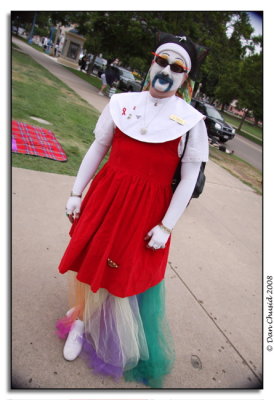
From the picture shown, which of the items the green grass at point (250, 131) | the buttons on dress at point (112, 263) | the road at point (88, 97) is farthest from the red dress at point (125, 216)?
the green grass at point (250, 131)

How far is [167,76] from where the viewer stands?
5.34 ft

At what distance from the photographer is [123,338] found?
1.86m

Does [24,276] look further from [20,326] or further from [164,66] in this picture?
[164,66]

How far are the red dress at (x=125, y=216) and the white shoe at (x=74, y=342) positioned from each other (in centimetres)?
49

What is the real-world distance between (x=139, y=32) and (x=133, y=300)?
1397 cm

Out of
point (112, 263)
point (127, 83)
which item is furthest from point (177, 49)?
point (127, 83)

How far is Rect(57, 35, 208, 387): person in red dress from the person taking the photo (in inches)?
64.4

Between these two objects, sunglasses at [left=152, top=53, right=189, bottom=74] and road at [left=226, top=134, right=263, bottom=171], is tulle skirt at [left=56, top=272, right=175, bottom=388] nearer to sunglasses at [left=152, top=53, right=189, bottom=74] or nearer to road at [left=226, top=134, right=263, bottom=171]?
sunglasses at [left=152, top=53, right=189, bottom=74]

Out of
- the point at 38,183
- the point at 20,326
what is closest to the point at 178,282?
the point at 20,326

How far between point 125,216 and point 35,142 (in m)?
3.75

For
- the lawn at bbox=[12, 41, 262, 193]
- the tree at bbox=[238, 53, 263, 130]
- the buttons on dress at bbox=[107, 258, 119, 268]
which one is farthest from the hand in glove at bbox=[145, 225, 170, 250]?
the tree at bbox=[238, 53, 263, 130]

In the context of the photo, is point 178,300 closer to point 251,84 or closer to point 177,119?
point 177,119

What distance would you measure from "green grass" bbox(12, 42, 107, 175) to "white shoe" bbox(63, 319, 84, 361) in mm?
2570
